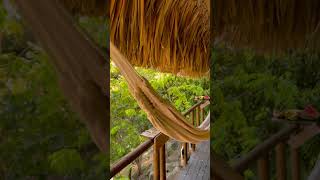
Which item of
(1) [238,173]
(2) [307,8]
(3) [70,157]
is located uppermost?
(2) [307,8]

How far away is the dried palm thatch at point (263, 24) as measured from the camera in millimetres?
1255

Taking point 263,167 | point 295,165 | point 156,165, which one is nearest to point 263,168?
point 263,167

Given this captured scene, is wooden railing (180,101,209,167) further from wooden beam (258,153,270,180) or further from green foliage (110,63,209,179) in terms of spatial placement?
wooden beam (258,153,270,180)

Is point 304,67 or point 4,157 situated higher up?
point 304,67

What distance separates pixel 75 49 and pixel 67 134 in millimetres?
282

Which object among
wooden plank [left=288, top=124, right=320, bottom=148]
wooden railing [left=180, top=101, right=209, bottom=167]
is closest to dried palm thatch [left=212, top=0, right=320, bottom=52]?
wooden plank [left=288, top=124, right=320, bottom=148]

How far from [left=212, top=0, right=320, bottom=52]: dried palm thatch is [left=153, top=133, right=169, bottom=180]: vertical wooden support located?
1.13 m

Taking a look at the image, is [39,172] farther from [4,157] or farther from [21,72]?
[21,72]

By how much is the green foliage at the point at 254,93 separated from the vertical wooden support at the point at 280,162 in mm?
66

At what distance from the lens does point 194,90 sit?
6.29 m

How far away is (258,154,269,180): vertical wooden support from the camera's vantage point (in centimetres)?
124

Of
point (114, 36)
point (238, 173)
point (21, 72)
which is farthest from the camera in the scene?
point (114, 36)

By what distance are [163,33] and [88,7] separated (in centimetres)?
161

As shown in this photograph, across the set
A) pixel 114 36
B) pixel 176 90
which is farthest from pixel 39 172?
pixel 176 90
